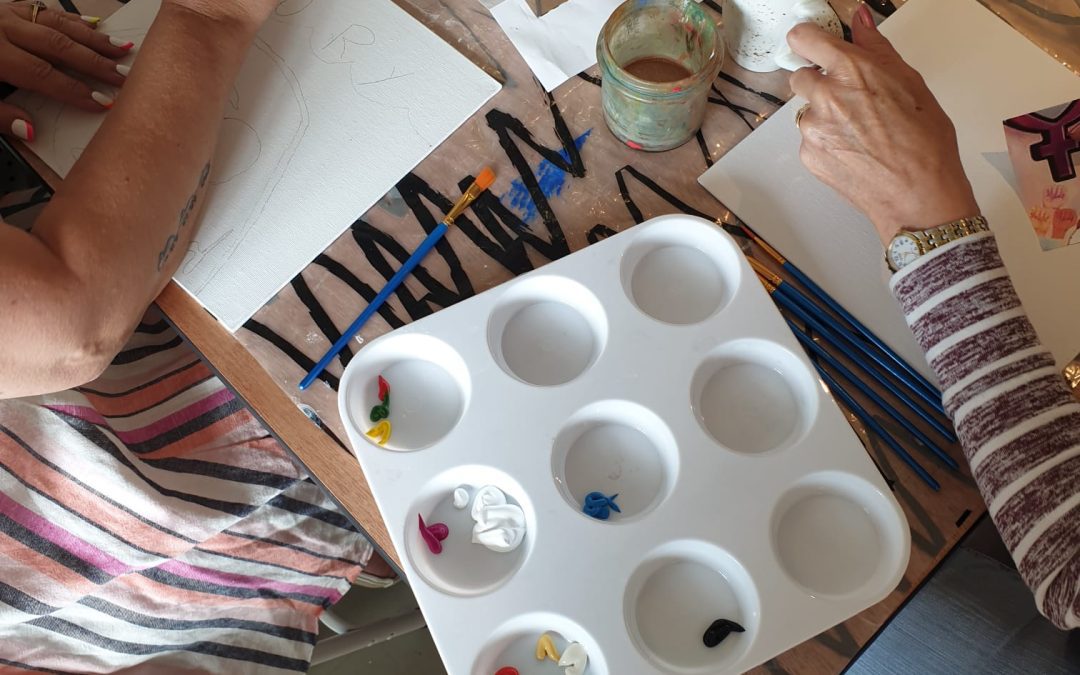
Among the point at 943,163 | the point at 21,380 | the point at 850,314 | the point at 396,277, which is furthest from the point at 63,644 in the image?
the point at 943,163

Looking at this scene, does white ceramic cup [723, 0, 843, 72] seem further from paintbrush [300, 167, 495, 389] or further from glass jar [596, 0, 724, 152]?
paintbrush [300, 167, 495, 389]

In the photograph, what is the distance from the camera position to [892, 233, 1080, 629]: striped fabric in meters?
0.52

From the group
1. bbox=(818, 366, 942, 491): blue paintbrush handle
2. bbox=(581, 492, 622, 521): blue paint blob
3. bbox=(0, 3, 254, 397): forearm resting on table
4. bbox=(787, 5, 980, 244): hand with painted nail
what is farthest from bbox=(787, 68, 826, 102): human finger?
bbox=(0, 3, 254, 397): forearm resting on table

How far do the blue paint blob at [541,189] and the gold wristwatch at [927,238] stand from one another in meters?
0.27

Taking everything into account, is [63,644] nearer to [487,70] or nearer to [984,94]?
[487,70]

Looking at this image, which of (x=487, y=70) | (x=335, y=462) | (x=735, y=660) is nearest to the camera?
(x=735, y=660)

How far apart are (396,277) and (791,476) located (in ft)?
1.13

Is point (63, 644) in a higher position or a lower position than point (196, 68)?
lower

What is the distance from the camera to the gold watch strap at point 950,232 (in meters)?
0.57

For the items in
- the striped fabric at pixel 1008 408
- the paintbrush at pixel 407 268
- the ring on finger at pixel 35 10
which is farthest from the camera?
the ring on finger at pixel 35 10

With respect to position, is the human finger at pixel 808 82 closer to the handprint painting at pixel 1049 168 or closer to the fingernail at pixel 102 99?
the handprint painting at pixel 1049 168

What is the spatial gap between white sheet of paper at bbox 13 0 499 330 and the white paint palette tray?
0.15 meters

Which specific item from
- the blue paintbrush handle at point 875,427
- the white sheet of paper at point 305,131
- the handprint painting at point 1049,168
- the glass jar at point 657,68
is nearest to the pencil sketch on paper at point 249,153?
the white sheet of paper at point 305,131

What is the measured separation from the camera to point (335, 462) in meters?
0.61
